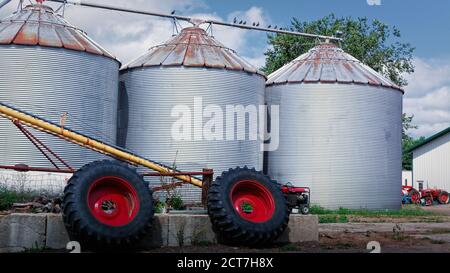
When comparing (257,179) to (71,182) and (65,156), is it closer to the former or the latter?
(71,182)

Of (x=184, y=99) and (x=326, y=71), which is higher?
(x=326, y=71)

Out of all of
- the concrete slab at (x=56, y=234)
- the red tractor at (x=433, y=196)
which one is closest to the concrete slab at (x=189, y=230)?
the concrete slab at (x=56, y=234)

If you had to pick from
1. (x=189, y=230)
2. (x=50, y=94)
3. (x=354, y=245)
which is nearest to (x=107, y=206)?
(x=189, y=230)

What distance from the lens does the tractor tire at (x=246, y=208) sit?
11719 mm

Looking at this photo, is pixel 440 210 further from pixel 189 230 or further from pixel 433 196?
pixel 189 230

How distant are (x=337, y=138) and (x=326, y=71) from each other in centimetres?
356

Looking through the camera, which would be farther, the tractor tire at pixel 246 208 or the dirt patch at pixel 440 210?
the dirt patch at pixel 440 210

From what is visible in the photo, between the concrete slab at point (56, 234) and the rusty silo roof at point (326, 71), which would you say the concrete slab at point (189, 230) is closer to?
the concrete slab at point (56, 234)

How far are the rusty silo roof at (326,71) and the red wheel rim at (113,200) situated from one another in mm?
19617

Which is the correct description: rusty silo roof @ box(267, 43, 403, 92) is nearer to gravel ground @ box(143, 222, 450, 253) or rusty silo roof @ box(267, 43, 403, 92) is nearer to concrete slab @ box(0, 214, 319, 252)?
gravel ground @ box(143, 222, 450, 253)

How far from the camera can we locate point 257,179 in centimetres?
1289

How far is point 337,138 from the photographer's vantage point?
29422 mm

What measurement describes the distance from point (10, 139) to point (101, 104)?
384cm
